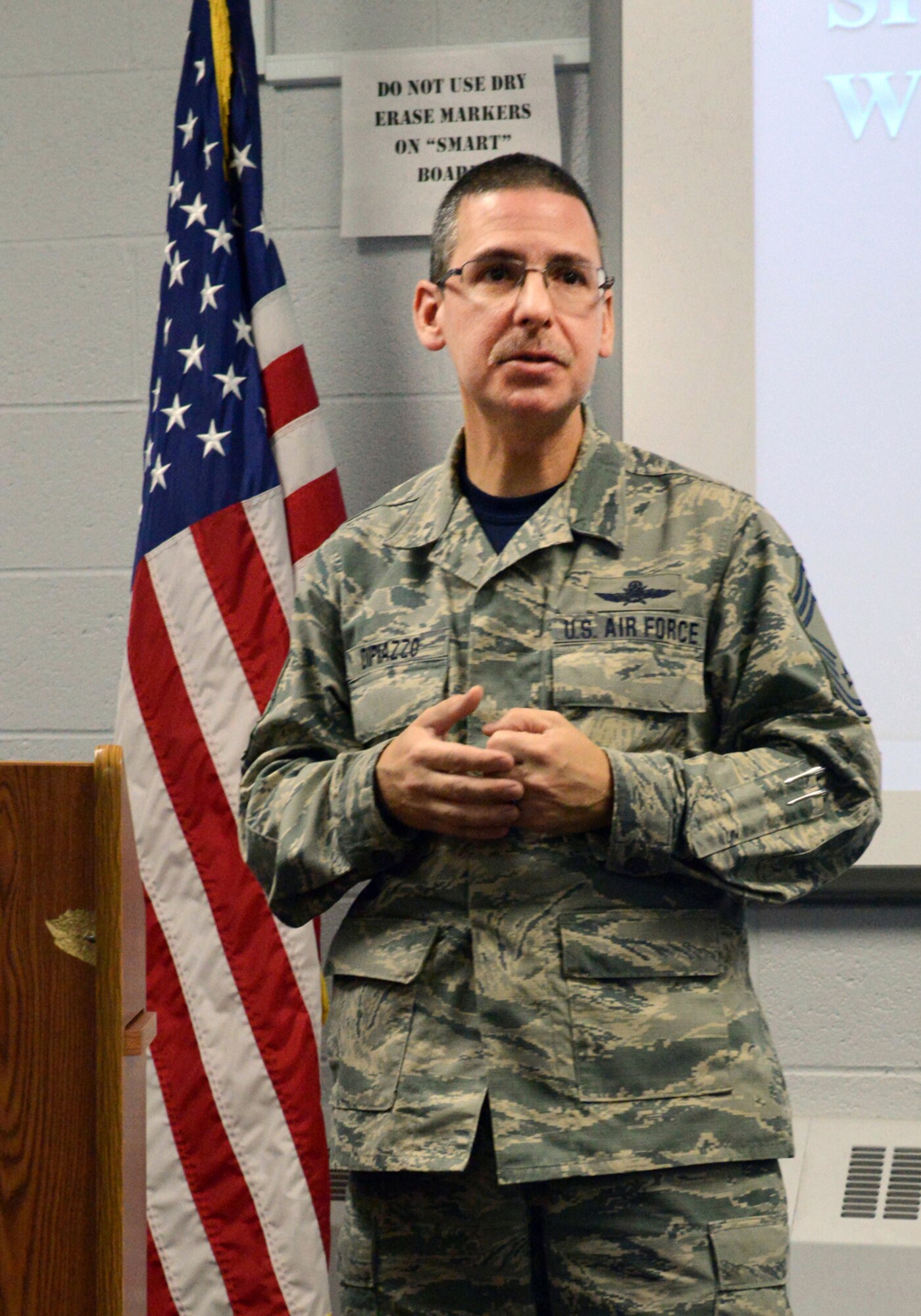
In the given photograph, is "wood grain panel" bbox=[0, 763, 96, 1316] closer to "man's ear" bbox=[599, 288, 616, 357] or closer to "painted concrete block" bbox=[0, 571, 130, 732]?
"man's ear" bbox=[599, 288, 616, 357]

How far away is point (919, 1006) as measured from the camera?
6.21 ft

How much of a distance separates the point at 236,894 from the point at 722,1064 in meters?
0.88

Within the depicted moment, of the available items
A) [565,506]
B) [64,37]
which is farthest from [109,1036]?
[64,37]

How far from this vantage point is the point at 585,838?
116 cm

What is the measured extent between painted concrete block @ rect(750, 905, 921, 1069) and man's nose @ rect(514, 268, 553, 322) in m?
0.99

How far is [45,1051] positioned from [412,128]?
1.72 meters

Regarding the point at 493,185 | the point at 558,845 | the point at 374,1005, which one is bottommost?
the point at 374,1005

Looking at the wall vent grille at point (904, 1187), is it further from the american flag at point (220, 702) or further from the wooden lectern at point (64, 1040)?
the wooden lectern at point (64, 1040)

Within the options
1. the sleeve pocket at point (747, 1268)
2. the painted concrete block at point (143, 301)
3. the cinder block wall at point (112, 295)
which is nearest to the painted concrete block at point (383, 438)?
the cinder block wall at point (112, 295)

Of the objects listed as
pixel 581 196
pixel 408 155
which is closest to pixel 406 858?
pixel 581 196

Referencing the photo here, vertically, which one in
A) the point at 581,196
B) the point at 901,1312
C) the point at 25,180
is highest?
the point at 25,180

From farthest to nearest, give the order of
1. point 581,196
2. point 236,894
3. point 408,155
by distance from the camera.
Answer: point 408,155 < point 236,894 < point 581,196

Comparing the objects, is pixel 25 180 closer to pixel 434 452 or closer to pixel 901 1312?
pixel 434 452

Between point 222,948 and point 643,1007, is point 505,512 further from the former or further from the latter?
point 222,948
